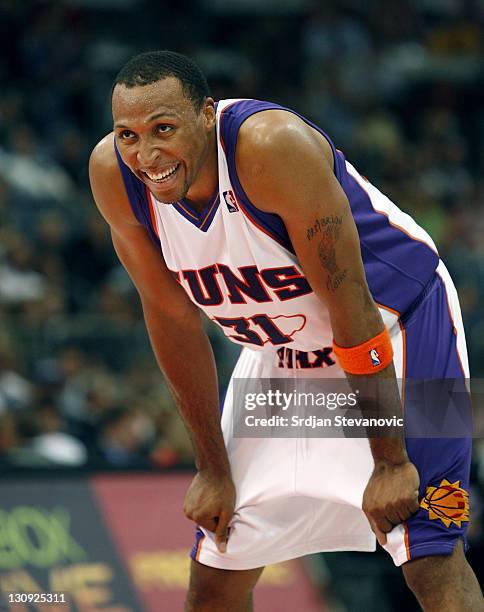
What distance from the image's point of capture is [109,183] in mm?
3650

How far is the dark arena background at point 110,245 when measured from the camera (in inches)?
241

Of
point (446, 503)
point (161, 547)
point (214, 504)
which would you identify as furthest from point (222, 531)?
point (161, 547)

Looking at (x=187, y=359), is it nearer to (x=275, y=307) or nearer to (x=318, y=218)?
(x=275, y=307)

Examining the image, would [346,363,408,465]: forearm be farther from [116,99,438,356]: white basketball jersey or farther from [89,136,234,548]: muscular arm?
[89,136,234,548]: muscular arm

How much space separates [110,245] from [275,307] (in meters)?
6.19

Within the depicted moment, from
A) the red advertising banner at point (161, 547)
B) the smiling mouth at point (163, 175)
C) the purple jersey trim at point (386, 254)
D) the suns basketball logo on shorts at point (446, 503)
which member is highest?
the smiling mouth at point (163, 175)

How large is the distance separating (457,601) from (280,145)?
1.43 m

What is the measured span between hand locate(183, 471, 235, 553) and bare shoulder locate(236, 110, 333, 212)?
1108 mm

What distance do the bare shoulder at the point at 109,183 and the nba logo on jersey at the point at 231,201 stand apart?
15.4 inches

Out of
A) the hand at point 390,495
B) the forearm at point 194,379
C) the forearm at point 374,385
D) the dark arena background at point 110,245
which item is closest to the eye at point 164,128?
the forearm at point 374,385

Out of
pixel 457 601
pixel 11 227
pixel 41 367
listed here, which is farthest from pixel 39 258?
pixel 457 601

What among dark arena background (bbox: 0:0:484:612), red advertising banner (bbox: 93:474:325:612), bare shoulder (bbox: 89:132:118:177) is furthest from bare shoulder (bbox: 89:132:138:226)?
red advertising banner (bbox: 93:474:325:612)

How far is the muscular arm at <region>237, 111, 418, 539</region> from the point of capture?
3.23m

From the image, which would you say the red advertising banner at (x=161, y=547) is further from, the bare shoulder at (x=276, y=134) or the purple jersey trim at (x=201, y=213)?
the bare shoulder at (x=276, y=134)
